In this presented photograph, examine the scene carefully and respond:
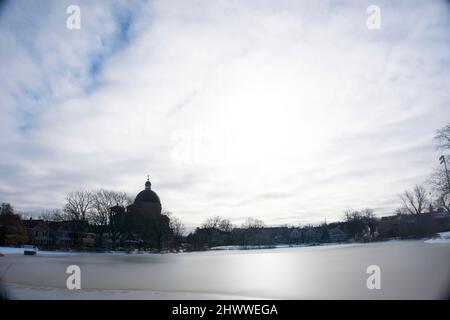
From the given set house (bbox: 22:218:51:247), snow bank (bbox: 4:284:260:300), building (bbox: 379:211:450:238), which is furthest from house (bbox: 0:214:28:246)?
building (bbox: 379:211:450:238)

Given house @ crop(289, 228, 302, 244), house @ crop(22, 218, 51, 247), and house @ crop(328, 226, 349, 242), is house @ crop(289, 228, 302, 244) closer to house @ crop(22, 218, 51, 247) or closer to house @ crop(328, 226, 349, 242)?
house @ crop(328, 226, 349, 242)

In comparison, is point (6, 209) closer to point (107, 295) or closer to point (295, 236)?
point (107, 295)

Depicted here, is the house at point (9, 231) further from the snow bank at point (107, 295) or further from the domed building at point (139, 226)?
the snow bank at point (107, 295)

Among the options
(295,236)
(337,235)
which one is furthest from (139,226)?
(337,235)

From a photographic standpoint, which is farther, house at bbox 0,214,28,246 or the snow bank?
house at bbox 0,214,28,246

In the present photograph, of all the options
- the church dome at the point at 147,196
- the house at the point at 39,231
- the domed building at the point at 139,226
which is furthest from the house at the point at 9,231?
the church dome at the point at 147,196

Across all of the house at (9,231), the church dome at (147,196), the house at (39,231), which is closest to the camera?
the house at (9,231)

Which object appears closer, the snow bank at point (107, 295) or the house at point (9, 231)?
the snow bank at point (107, 295)

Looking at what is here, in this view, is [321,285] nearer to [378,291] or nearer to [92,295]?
[378,291]

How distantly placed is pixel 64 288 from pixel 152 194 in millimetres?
86777

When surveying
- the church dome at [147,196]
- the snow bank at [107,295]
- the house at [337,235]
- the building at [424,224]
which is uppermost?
the church dome at [147,196]

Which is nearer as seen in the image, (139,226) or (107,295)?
(107,295)
